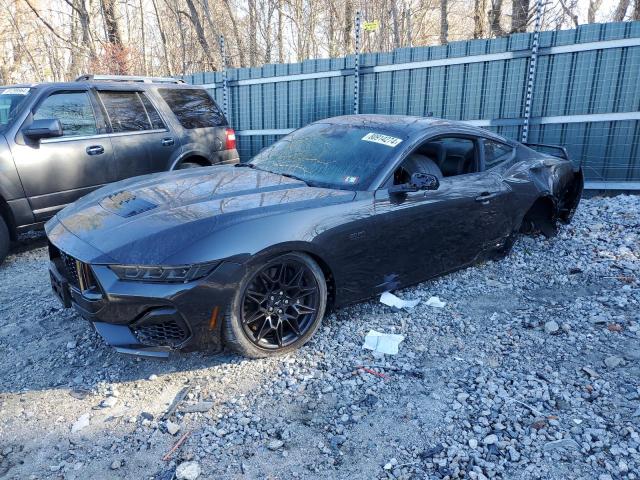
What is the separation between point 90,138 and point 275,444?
443cm

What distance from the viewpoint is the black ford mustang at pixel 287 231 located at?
264 cm

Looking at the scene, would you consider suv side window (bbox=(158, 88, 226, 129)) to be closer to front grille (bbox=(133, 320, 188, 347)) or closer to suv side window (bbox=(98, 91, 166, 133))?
suv side window (bbox=(98, 91, 166, 133))

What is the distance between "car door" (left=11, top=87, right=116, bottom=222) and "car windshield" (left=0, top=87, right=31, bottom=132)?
20 centimetres

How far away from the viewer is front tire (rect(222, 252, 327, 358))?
2.81 m

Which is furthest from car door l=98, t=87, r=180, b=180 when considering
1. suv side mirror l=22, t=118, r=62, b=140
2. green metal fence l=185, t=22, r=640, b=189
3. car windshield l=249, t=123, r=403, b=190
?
green metal fence l=185, t=22, r=640, b=189

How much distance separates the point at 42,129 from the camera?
4734 millimetres

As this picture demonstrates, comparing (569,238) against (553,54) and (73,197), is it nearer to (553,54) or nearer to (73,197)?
(553,54)

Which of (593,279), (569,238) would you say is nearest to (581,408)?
(593,279)

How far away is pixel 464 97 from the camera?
787 centimetres

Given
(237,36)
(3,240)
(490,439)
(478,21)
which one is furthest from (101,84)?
(237,36)

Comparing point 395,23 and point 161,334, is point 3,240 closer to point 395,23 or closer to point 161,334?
point 161,334

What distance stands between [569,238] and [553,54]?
3.40 m

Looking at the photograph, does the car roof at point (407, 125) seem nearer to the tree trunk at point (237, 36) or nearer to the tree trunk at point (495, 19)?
the tree trunk at point (495, 19)

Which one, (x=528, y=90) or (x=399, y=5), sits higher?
(x=399, y=5)
